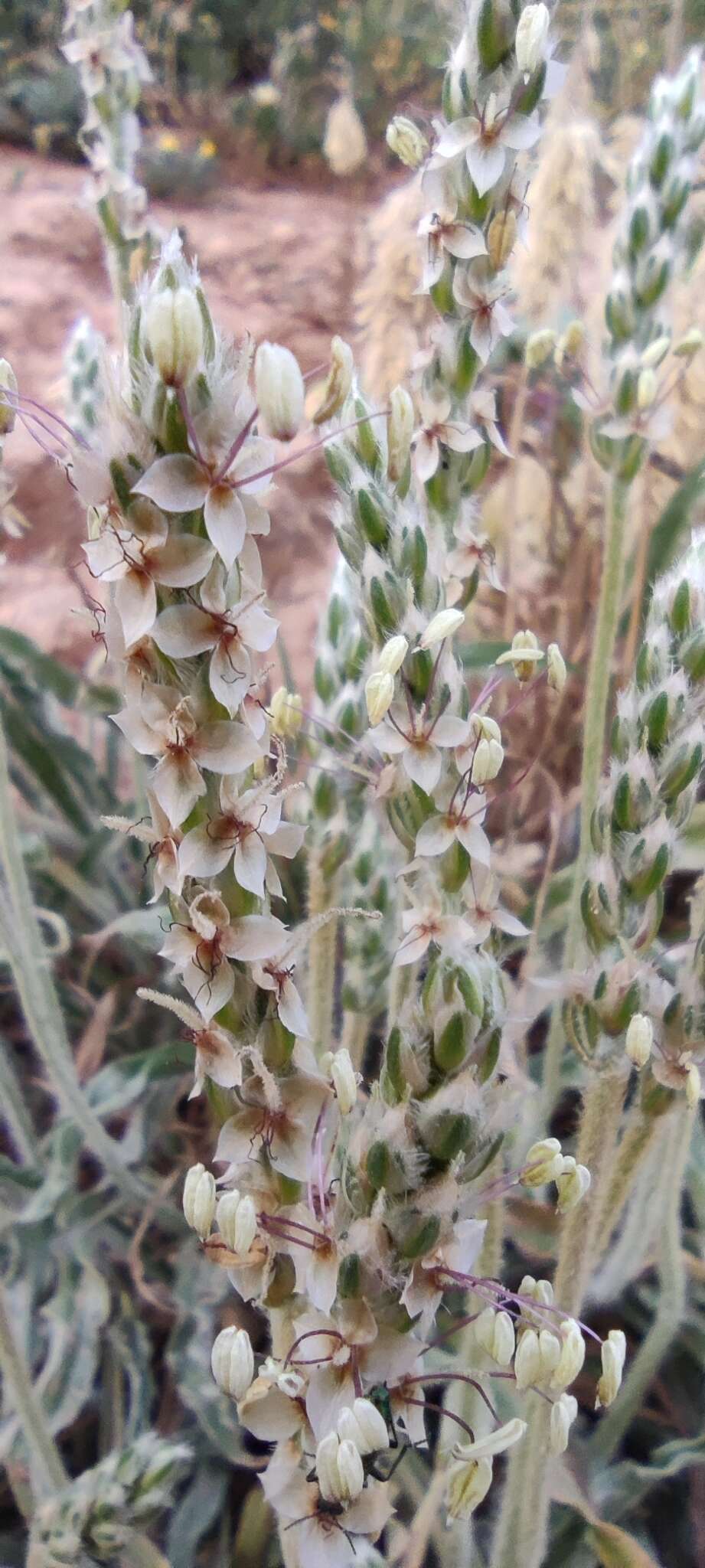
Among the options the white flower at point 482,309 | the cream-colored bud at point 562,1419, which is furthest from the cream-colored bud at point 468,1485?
the white flower at point 482,309

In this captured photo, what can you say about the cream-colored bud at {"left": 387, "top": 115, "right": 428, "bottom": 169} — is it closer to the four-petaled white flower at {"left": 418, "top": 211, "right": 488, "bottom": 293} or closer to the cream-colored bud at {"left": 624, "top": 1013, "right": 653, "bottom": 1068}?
the four-petaled white flower at {"left": 418, "top": 211, "right": 488, "bottom": 293}

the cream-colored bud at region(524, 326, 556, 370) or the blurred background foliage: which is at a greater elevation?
the blurred background foliage

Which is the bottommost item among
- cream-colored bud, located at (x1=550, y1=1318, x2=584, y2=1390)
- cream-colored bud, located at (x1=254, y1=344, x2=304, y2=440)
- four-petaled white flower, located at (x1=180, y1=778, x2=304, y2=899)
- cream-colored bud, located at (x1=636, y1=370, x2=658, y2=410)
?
cream-colored bud, located at (x1=550, y1=1318, x2=584, y2=1390)

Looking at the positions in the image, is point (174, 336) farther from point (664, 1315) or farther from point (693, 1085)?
point (664, 1315)

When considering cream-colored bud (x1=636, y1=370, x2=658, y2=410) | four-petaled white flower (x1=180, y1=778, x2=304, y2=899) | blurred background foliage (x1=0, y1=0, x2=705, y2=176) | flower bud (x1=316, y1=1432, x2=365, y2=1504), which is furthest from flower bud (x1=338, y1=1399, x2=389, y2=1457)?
blurred background foliage (x1=0, y1=0, x2=705, y2=176)

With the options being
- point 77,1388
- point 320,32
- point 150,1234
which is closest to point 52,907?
point 150,1234

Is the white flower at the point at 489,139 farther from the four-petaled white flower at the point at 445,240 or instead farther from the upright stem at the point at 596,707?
the upright stem at the point at 596,707

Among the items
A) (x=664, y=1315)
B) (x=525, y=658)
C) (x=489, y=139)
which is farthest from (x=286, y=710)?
(x=664, y=1315)
